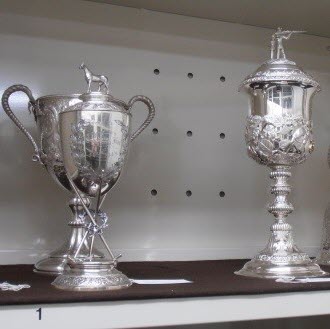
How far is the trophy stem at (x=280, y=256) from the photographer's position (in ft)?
2.90

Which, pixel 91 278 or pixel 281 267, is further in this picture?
pixel 281 267

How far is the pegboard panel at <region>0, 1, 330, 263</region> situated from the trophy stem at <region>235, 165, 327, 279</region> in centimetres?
30

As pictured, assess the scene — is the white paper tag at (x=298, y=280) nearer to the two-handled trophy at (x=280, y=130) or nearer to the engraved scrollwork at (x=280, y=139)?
the two-handled trophy at (x=280, y=130)

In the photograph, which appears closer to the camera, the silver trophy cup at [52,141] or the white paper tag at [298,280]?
the white paper tag at [298,280]

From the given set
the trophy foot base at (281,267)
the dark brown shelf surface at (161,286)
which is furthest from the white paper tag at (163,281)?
the trophy foot base at (281,267)

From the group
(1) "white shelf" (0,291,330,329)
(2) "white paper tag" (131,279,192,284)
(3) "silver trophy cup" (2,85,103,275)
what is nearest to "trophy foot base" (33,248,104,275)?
(3) "silver trophy cup" (2,85,103,275)

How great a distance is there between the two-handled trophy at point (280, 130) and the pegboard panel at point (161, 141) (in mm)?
294

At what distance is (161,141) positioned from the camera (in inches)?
48.0

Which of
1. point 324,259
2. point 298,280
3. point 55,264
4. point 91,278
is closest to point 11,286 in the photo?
point 91,278

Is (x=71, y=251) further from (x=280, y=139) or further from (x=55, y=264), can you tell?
(x=280, y=139)

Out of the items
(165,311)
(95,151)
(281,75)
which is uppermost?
(281,75)

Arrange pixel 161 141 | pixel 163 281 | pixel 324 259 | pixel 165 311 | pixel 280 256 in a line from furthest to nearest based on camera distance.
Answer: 1. pixel 161 141
2. pixel 324 259
3. pixel 280 256
4. pixel 163 281
5. pixel 165 311

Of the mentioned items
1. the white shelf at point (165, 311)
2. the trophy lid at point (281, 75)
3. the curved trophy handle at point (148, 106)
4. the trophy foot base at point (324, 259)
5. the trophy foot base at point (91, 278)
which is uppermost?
the trophy lid at point (281, 75)

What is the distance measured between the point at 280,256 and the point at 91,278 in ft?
1.06
